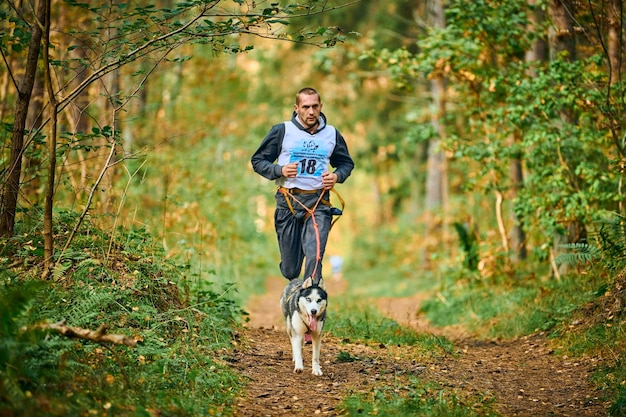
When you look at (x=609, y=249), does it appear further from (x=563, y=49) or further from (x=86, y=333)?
(x=86, y=333)

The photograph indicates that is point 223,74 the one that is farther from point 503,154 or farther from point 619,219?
point 619,219

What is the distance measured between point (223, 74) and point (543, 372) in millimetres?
17532

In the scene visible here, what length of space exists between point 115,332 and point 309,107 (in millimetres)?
2892

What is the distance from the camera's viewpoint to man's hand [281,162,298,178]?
729 cm

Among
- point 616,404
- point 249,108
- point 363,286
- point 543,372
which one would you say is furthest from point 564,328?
point 249,108

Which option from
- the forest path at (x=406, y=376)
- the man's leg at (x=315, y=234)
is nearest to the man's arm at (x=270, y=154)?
the man's leg at (x=315, y=234)

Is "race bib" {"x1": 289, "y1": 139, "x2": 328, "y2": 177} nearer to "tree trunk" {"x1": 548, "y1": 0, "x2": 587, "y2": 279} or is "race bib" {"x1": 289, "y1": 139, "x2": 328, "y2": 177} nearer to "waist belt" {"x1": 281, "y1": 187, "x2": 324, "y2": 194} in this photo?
"waist belt" {"x1": 281, "y1": 187, "x2": 324, "y2": 194}

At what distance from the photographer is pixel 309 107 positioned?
7398mm

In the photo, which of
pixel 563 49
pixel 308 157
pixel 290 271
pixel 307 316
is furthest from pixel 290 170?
pixel 563 49

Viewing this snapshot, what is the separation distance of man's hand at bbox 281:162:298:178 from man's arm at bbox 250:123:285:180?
0.42 ft

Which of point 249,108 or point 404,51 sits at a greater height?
point 249,108

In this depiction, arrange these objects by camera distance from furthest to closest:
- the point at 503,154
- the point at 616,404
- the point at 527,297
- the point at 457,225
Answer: the point at 457,225 < the point at 503,154 < the point at 527,297 < the point at 616,404

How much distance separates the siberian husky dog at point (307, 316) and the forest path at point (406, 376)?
194mm

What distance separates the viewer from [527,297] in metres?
10.9
